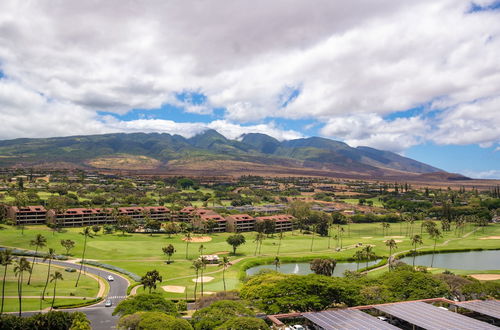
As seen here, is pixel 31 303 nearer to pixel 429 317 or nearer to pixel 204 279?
pixel 204 279

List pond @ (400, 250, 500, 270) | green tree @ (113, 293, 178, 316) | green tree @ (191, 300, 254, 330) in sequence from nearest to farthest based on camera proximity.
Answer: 1. green tree @ (191, 300, 254, 330)
2. green tree @ (113, 293, 178, 316)
3. pond @ (400, 250, 500, 270)

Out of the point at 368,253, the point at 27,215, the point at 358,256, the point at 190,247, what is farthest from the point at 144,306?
the point at 27,215

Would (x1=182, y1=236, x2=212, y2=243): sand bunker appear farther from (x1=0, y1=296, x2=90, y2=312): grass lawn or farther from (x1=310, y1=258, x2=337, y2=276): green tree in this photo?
(x1=0, y1=296, x2=90, y2=312): grass lawn

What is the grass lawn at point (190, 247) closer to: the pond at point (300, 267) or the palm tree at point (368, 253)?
the pond at point (300, 267)

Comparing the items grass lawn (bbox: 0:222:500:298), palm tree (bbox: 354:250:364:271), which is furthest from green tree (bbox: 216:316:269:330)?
palm tree (bbox: 354:250:364:271)

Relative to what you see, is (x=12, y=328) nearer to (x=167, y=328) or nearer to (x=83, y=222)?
(x=167, y=328)

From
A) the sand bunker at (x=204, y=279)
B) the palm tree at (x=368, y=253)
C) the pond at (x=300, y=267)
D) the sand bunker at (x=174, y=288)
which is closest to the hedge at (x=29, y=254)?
the sand bunker at (x=174, y=288)

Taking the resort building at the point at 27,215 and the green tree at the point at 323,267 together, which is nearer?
the green tree at the point at 323,267
